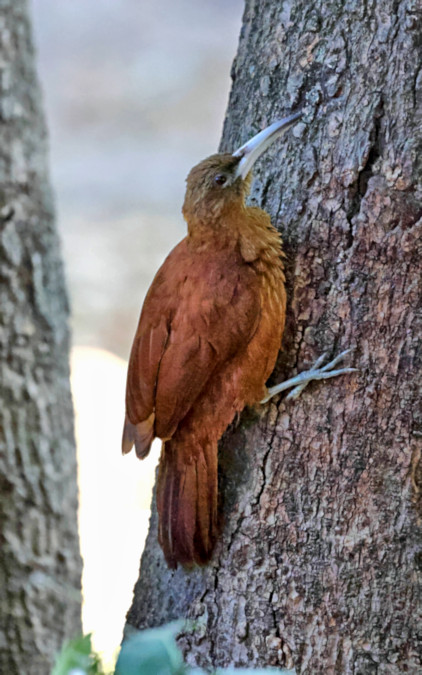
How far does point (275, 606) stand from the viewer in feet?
4.41

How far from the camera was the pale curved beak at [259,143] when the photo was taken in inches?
53.9

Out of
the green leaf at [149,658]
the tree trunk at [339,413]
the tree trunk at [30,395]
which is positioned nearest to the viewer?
the green leaf at [149,658]

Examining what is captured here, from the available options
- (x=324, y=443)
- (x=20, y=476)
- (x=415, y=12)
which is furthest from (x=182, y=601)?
(x=415, y=12)

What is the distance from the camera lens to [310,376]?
133 centimetres

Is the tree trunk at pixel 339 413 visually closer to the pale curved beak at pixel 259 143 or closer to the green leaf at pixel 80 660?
the pale curved beak at pixel 259 143

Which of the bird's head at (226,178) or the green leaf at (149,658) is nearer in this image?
the green leaf at (149,658)

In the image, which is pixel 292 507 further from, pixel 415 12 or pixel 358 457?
pixel 415 12

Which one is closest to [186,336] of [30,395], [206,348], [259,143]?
[206,348]

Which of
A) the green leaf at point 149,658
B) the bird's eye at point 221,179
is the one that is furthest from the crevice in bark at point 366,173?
the green leaf at point 149,658

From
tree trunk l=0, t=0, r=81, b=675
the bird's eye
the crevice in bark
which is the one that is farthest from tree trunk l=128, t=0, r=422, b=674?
tree trunk l=0, t=0, r=81, b=675

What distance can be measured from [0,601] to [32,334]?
0.93 meters

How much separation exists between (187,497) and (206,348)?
1.00 feet

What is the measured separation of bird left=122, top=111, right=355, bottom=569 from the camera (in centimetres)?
131

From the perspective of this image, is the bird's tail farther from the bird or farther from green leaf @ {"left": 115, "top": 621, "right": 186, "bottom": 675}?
green leaf @ {"left": 115, "top": 621, "right": 186, "bottom": 675}
